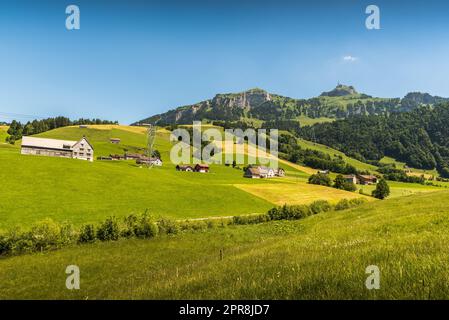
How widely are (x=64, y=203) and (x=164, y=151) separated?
127507 millimetres

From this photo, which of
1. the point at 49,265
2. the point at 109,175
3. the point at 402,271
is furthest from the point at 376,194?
the point at 402,271

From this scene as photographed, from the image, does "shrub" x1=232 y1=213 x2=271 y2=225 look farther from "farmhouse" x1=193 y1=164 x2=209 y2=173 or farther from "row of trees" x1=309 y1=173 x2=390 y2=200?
"farmhouse" x1=193 y1=164 x2=209 y2=173

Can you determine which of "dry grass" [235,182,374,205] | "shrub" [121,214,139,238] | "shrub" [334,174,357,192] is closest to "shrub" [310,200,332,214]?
"dry grass" [235,182,374,205]

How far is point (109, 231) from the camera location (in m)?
45.4

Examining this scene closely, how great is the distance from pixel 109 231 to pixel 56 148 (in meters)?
117

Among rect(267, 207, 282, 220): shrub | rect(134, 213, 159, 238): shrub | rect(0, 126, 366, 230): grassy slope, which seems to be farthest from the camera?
rect(267, 207, 282, 220): shrub

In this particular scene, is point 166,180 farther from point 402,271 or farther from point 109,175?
point 402,271

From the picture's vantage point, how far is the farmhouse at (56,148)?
139m

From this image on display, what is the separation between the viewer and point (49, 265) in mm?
33000

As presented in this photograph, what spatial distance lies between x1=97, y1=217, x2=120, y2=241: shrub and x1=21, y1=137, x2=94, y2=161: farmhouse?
4204 inches

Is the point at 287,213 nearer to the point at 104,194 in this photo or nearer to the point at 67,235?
the point at 67,235

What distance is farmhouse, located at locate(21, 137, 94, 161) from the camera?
13912 cm
